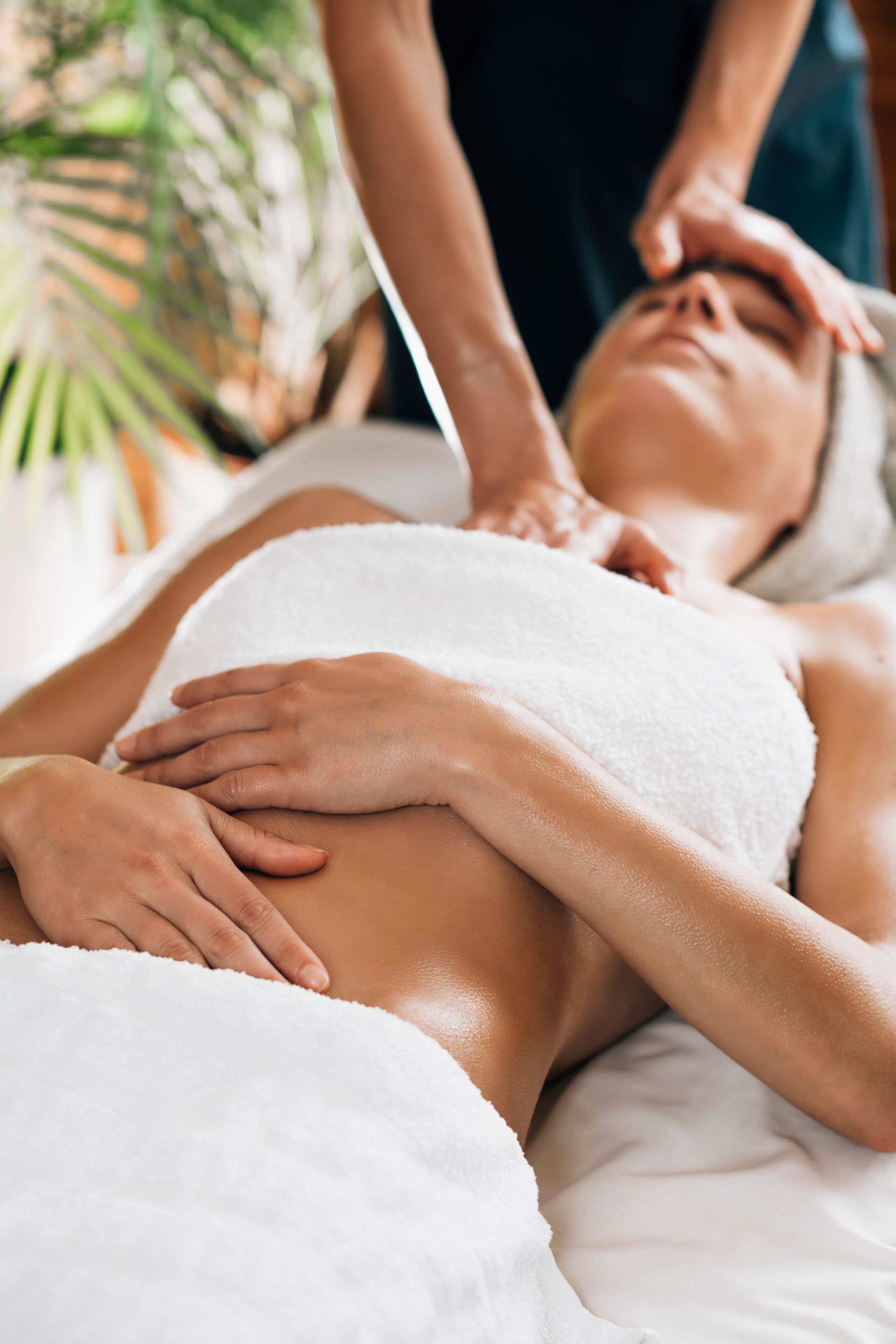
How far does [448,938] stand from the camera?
78cm

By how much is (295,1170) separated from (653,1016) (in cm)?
53

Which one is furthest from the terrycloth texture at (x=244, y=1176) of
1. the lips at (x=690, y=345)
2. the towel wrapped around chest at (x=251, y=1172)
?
the lips at (x=690, y=345)

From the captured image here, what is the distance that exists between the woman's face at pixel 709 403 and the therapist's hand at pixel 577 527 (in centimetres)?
16

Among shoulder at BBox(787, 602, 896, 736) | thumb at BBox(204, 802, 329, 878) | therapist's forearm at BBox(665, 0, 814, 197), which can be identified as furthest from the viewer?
therapist's forearm at BBox(665, 0, 814, 197)

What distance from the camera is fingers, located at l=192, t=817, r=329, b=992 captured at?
0.71m

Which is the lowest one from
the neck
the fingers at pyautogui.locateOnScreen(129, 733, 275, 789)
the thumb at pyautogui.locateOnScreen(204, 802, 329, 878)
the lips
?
the neck

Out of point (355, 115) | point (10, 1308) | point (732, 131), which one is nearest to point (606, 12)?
point (732, 131)

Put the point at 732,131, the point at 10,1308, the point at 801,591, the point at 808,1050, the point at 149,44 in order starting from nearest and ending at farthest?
the point at 10,1308, the point at 808,1050, the point at 801,591, the point at 732,131, the point at 149,44

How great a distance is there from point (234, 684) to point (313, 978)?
0.28 m

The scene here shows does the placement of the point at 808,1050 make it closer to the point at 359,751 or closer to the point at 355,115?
the point at 359,751

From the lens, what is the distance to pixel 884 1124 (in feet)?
2.49

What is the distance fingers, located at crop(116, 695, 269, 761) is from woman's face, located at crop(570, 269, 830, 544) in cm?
64

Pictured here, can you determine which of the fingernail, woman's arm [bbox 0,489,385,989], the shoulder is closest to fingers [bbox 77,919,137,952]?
woman's arm [bbox 0,489,385,989]

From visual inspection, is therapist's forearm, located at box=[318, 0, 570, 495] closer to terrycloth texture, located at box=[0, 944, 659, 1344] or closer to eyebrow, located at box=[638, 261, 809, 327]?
eyebrow, located at box=[638, 261, 809, 327]
